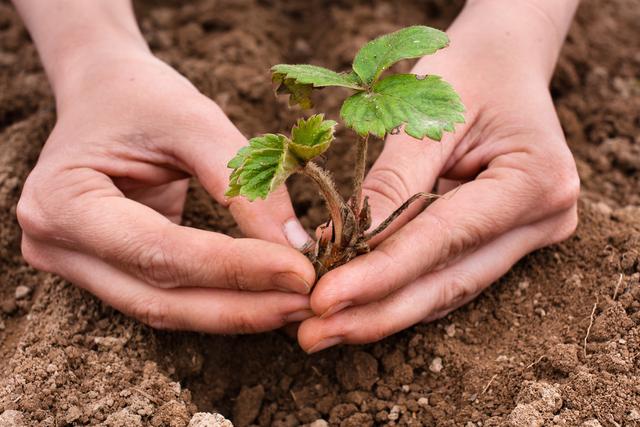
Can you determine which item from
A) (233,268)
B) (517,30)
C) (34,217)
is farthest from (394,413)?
(517,30)

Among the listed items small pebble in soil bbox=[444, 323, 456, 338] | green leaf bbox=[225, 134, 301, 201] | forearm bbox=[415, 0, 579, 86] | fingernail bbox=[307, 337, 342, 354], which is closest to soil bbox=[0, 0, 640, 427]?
small pebble in soil bbox=[444, 323, 456, 338]

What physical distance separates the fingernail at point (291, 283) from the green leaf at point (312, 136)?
37 centimetres

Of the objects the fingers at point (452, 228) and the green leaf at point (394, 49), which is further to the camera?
the fingers at point (452, 228)

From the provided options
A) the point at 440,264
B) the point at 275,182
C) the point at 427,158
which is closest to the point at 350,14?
the point at 427,158

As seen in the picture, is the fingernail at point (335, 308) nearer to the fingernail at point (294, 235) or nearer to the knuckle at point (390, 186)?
the fingernail at point (294, 235)

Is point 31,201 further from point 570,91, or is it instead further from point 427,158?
point 570,91

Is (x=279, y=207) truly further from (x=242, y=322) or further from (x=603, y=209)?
(x=603, y=209)

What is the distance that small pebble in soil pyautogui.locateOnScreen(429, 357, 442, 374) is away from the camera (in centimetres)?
217

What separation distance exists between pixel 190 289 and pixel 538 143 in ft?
3.69

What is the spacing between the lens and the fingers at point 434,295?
6.57ft

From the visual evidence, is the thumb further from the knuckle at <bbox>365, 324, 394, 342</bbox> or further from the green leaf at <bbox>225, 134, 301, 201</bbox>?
the green leaf at <bbox>225, 134, 301, 201</bbox>

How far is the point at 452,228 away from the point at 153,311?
0.90 meters

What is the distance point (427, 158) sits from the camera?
2.16m

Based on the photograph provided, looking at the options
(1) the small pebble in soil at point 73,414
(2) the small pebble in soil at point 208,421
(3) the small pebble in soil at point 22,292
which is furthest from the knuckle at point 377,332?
(3) the small pebble in soil at point 22,292
